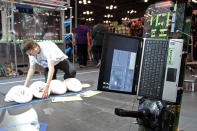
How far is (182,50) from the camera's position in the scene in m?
1.09

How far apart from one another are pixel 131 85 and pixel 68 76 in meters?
2.21

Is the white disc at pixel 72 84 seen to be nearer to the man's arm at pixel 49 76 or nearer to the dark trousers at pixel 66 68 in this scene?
the dark trousers at pixel 66 68

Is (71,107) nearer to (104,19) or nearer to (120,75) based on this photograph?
(120,75)

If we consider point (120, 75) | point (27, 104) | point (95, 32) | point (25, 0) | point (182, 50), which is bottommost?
point (27, 104)

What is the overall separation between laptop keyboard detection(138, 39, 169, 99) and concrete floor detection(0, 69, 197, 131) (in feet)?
1.75

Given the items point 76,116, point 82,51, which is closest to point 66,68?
point 76,116

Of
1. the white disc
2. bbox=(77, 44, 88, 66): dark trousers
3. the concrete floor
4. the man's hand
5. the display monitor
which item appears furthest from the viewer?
bbox=(77, 44, 88, 66): dark trousers

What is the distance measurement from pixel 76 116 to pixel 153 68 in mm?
1229

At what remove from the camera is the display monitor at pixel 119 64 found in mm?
1135

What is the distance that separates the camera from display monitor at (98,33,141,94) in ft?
3.72

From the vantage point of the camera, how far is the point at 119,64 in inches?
45.5

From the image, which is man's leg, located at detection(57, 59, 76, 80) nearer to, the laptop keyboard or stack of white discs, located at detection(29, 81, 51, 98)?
stack of white discs, located at detection(29, 81, 51, 98)

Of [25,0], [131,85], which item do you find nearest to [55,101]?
[131,85]

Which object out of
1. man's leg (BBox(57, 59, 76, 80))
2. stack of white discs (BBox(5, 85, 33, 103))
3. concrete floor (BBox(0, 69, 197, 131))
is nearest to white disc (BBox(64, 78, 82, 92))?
man's leg (BBox(57, 59, 76, 80))
